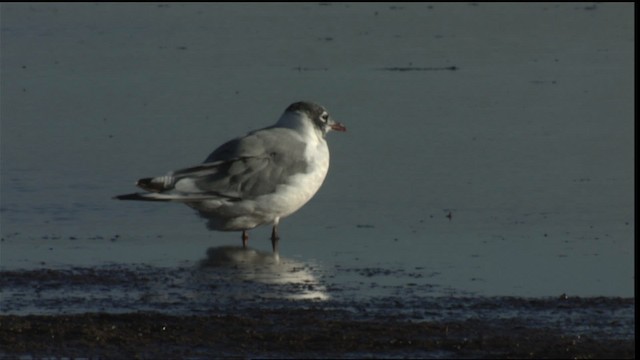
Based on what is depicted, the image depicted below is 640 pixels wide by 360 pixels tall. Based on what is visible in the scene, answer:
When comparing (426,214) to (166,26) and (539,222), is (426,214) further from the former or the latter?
(166,26)

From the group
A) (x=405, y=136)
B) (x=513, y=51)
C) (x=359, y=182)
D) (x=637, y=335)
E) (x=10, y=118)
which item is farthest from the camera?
(x=513, y=51)

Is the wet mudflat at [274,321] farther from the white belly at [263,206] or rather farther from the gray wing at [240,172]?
Answer: the white belly at [263,206]

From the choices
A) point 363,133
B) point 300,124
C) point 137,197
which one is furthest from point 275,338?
point 363,133

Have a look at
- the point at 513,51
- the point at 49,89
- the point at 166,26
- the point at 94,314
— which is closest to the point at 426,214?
the point at 94,314

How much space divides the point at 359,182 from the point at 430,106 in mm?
3215

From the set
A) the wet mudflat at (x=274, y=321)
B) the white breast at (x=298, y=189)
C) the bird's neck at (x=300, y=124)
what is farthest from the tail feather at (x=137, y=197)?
the bird's neck at (x=300, y=124)

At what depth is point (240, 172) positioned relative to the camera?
1015cm

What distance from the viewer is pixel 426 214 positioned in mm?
10680

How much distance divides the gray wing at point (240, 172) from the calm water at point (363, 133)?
1.03 ft

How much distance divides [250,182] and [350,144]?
122 inches

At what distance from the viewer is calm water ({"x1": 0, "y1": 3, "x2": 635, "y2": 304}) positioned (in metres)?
9.56

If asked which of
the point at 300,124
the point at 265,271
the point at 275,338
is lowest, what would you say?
the point at 275,338

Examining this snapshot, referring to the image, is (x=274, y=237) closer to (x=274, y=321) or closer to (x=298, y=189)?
(x=298, y=189)

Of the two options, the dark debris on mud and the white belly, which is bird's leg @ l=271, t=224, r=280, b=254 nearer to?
the white belly
